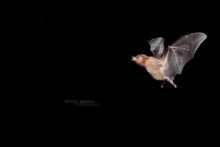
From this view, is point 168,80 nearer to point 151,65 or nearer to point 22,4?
point 151,65

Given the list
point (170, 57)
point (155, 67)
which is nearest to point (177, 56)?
point (170, 57)

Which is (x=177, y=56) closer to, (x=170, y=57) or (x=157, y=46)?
(x=170, y=57)

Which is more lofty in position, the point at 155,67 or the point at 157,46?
the point at 157,46

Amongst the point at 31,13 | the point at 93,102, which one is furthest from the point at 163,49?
the point at 31,13

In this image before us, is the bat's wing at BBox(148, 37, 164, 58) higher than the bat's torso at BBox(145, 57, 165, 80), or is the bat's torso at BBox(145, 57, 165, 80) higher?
the bat's wing at BBox(148, 37, 164, 58)

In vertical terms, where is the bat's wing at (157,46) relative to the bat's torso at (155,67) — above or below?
above
